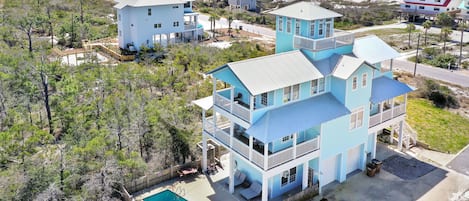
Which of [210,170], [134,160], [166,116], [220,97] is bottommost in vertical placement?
[210,170]

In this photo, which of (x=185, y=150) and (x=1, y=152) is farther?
(x=185, y=150)

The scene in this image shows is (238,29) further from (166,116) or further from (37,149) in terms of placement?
(37,149)

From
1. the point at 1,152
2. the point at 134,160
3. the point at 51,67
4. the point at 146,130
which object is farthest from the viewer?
the point at 51,67

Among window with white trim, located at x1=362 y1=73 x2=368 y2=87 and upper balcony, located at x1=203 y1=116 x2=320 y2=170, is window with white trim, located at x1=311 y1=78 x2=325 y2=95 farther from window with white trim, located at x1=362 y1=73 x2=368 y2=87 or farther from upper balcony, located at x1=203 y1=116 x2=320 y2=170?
window with white trim, located at x1=362 y1=73 x2=368 y2=87

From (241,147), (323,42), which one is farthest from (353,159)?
(241,147)

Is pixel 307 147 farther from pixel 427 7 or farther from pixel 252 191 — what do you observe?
pixel 427 7

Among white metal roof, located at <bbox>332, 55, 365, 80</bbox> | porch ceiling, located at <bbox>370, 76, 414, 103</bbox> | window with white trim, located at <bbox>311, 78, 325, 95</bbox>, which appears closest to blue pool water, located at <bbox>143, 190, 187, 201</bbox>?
window with white trim, located at <bbox>311, 78, 325, 95</bbox>

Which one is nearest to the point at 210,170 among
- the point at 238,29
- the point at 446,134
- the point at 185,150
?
the point at 185,150
